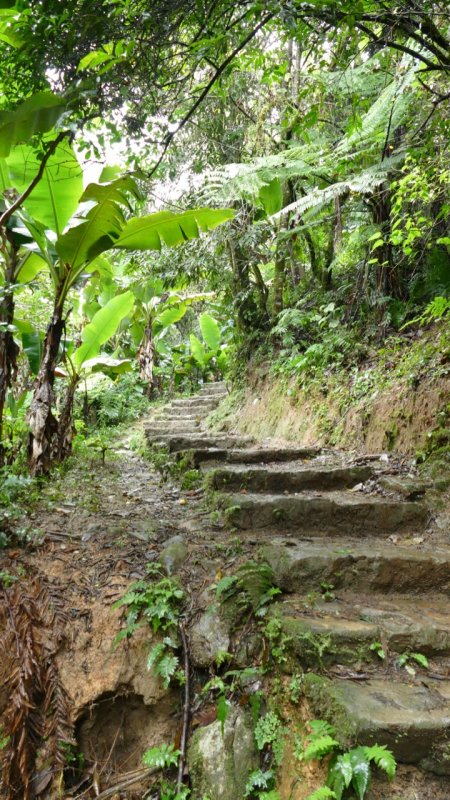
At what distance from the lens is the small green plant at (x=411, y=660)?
1944mm

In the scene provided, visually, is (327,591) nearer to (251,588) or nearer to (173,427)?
(251,588)

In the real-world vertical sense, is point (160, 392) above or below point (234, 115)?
below

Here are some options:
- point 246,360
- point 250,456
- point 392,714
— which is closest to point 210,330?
point 246,360

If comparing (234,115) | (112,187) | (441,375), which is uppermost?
(234,115)

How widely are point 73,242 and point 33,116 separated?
2.14 metres

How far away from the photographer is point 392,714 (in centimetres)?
163

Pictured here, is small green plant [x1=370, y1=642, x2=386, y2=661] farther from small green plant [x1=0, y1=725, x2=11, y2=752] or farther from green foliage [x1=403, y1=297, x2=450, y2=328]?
green foliage [x1=403, y1=297, x2=450, y2=328]

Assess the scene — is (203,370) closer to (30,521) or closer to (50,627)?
(30,521)

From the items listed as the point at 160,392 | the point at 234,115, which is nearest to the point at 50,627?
the point at 234,115

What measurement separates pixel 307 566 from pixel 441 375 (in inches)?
Answer: 86.9

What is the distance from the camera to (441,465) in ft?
11.4

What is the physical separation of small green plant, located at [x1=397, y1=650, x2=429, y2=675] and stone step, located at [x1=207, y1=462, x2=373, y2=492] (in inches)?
67.2

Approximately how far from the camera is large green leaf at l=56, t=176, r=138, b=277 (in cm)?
404

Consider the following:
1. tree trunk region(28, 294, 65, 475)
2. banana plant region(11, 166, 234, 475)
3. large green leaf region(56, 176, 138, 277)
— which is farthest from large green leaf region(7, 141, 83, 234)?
tree trunk region(28, 294, 65, 475)
